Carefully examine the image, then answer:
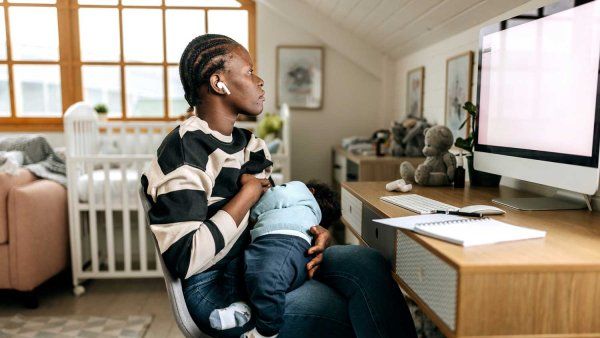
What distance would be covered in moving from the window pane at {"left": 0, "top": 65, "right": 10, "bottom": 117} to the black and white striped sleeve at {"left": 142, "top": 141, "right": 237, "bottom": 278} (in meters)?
3.73

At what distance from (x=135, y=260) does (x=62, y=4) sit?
219 centimetres

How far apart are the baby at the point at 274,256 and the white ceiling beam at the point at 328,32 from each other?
112 inches

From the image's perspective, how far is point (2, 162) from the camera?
254cm

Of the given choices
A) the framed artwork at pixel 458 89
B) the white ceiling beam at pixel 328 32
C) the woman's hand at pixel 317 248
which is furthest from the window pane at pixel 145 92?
the woman's hand at pixel 317 248

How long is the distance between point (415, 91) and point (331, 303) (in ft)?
7.99

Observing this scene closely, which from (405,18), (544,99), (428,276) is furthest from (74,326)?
(405,18)

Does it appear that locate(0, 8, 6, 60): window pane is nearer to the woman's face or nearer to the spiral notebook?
the woman's face

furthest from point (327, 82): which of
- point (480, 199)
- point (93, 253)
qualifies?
point (480, 199)

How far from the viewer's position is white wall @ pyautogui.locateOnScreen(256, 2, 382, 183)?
4047 millimetres

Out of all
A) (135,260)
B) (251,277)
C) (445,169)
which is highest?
(445,169)

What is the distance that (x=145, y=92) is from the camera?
420 cm

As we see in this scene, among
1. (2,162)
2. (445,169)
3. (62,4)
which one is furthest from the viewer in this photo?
(62,4)

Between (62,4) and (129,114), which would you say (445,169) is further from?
(62,4)

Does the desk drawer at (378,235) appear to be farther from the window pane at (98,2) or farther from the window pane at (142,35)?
the window pane at (98,2)
